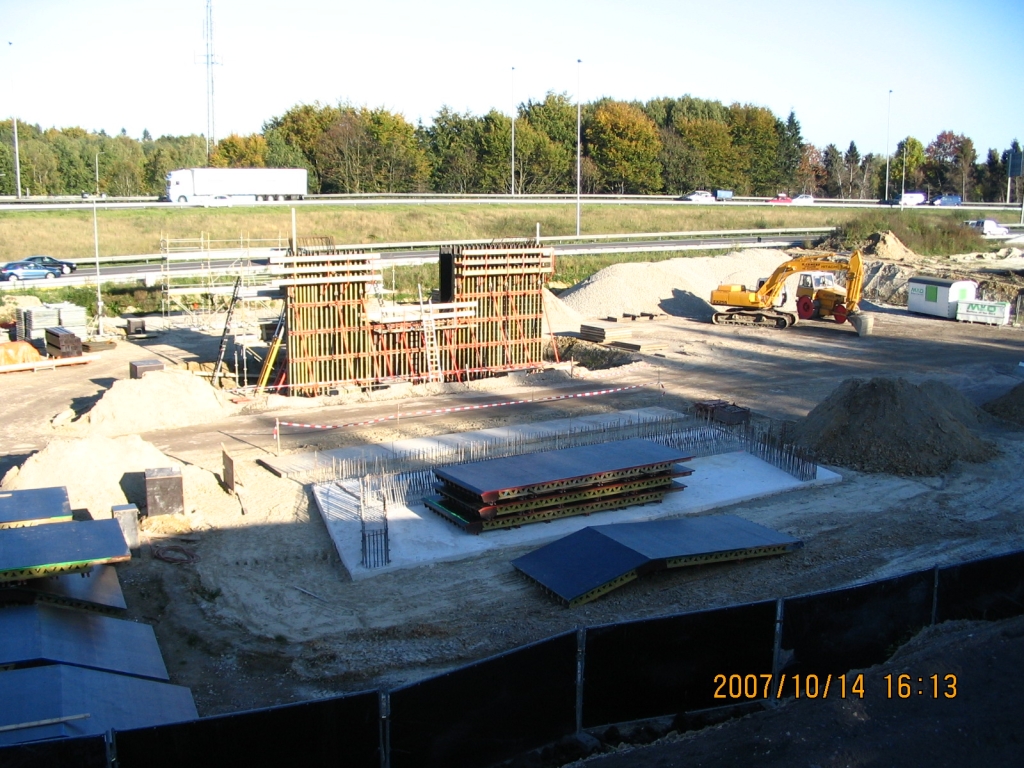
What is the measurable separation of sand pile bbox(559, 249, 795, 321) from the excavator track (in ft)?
5.83

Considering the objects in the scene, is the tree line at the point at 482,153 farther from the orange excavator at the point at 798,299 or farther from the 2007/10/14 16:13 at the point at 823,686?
the 2007/10/14 16:13 at the point at 823,686

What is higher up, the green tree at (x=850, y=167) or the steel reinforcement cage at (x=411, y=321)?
the green tree at (x=850, y=167)

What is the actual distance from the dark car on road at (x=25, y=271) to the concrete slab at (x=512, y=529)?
30.5 m

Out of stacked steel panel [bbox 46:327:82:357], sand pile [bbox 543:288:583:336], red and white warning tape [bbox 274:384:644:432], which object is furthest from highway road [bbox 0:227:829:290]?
red and white warning tape [bbox 274:384:644:432]

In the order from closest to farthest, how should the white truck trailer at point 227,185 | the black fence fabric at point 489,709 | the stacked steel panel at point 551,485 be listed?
1. the black fence fabric at point 489,709
2. the stacked steel panel at point 551,485
3. the white truck trailer at point 227,185

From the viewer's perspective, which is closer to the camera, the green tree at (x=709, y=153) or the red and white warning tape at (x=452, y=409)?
the red and white warning tape at (x=452, y=409)

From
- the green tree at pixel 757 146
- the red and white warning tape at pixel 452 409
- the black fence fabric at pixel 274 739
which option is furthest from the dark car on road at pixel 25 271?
the green tree at pixel 757 146

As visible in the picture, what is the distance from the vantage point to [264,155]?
78.5m

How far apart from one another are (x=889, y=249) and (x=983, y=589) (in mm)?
42587

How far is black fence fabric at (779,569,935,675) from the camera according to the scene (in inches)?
407

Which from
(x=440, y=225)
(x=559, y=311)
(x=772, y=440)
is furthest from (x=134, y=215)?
(x=772, y=440)

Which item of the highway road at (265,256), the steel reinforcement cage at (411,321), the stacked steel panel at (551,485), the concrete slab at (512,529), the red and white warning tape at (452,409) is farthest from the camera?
the highway road at (265,256)

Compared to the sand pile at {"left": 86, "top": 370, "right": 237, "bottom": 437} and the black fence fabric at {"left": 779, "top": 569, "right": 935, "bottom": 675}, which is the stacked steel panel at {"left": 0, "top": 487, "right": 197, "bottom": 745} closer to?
the black fence fabric at {"left": 779, "top": 569, "right": 935, "bottom": 675}

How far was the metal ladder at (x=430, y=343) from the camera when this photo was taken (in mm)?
26953
